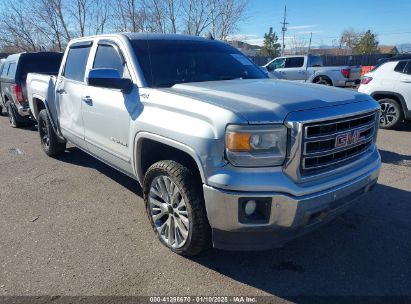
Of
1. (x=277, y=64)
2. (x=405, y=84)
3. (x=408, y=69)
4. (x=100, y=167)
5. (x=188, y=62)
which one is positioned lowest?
(x=100, y=167)

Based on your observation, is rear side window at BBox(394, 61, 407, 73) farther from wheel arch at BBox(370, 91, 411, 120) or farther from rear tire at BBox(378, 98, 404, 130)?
rear tire at BBox(378, 98, 404, 130)

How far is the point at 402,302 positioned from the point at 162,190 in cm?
206

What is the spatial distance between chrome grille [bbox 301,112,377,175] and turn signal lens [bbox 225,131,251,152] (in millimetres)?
404

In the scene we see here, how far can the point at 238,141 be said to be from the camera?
262 centimetres

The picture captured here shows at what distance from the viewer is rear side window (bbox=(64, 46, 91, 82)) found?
16.0 feet

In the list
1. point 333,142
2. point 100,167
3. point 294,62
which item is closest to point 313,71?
point 294,62

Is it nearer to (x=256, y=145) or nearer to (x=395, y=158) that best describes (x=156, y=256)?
(x=256, y=145)

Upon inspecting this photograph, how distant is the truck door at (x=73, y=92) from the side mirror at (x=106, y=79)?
1160mm

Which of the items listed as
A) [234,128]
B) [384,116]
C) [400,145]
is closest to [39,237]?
[234,128]

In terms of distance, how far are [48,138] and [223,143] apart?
4711 millimetres

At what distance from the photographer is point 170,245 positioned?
11.1ft

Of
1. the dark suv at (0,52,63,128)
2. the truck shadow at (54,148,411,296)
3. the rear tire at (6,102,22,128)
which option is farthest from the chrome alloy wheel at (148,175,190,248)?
the rear tire at (6,102,22,128)

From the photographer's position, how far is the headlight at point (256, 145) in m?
2.61

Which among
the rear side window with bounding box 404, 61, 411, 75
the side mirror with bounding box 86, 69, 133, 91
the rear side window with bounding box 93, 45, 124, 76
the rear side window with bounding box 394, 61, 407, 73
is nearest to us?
the side mirror with bounding box 86, 69, 133, 91
